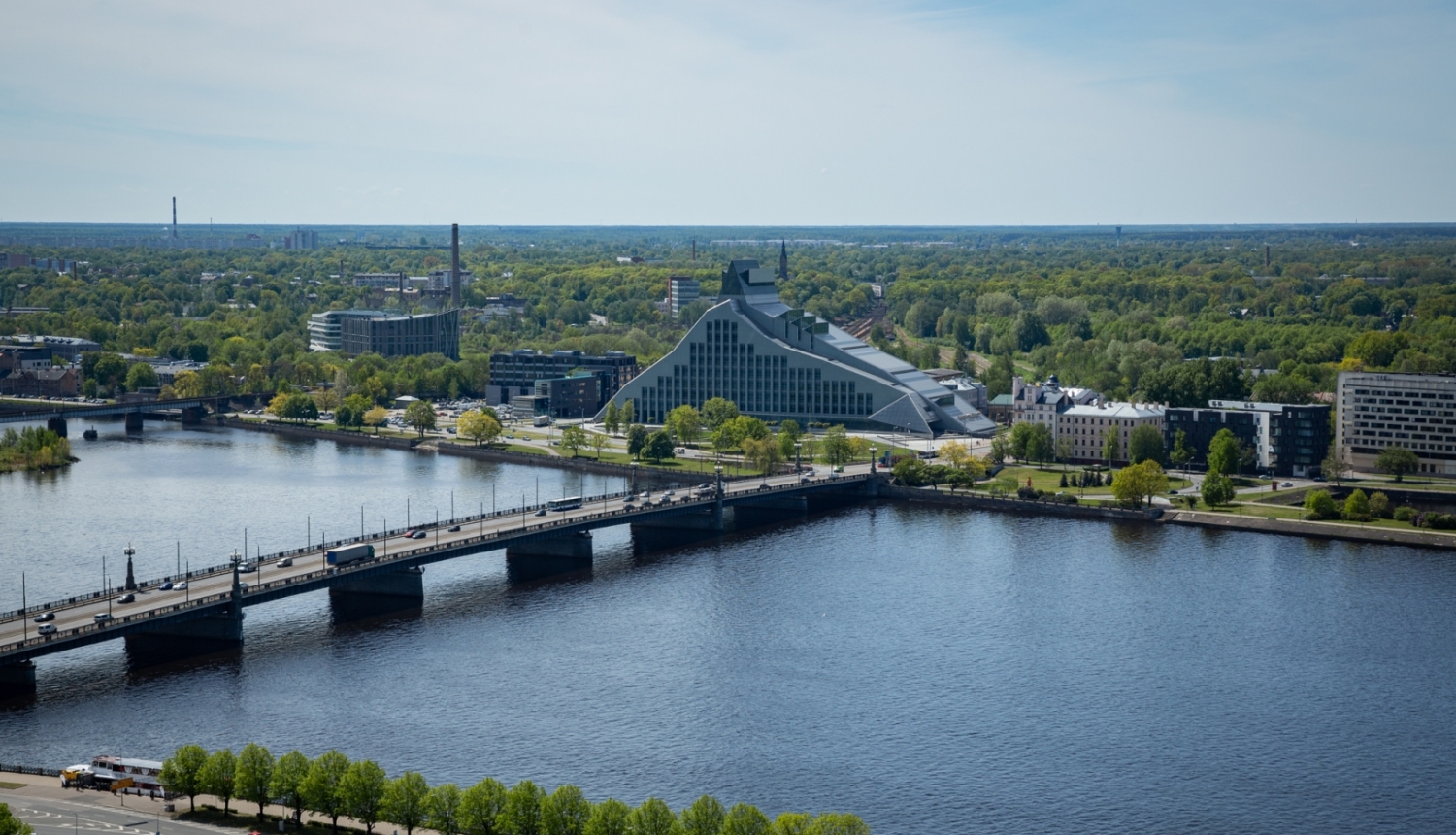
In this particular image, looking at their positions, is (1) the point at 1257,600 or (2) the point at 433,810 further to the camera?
(1) the point at 1257,600

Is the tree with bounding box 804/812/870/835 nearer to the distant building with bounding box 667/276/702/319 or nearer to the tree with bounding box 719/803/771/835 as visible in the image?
the tree with bounding box 719/803/771/835

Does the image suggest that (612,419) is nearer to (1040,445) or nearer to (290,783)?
(1040,445)

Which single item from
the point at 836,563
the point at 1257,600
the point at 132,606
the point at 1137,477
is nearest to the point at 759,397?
the point at 1137,477

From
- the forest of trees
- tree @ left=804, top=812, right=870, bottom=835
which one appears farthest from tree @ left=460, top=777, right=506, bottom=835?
the forest of trees

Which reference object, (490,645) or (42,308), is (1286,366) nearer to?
(490,645)

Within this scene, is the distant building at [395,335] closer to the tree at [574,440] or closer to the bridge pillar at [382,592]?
the tree at [574,440]

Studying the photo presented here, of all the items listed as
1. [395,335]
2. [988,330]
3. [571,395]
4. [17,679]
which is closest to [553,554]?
[17,679]

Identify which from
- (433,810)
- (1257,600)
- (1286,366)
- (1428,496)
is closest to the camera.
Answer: (433,810)
